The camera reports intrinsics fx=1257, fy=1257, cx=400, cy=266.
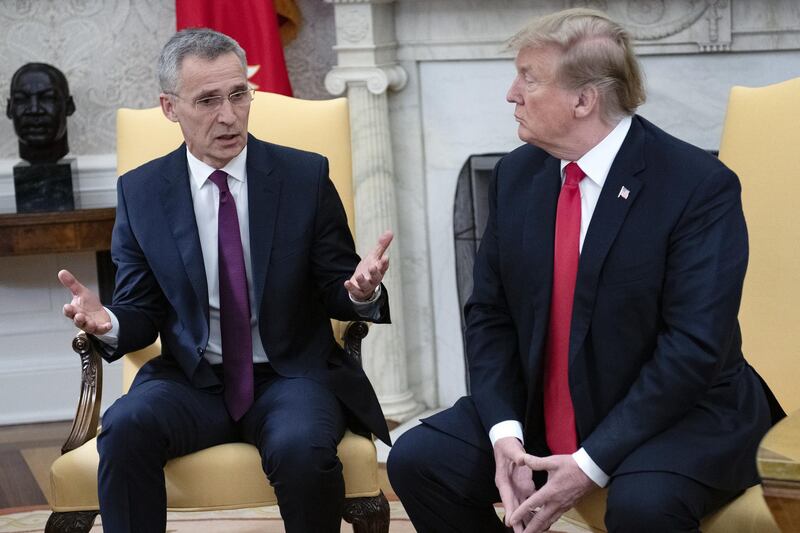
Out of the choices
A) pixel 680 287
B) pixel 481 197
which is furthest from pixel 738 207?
pixel 481 197

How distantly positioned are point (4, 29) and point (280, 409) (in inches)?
99.4

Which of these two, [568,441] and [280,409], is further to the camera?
[280,409]

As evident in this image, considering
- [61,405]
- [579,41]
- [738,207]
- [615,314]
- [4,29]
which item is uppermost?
[4,29]

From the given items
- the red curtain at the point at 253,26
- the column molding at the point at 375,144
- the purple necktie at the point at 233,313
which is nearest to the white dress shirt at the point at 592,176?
the purple necktie at the point at 233,313

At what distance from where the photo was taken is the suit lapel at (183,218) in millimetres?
2729

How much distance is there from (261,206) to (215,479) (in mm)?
609

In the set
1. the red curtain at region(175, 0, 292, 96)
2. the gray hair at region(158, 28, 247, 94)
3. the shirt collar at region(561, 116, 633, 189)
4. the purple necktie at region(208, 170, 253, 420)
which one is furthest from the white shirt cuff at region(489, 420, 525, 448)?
the red curtain at region(175, 0, 292, 96)

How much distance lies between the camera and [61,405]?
15.3 feet

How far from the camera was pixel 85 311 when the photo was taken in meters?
2.59

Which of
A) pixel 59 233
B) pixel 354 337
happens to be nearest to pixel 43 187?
pixel 59 233

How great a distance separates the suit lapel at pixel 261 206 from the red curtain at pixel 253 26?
1.40 m

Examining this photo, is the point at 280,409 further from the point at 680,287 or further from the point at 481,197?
the point at 481,197

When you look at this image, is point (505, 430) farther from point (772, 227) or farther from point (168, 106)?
point (168, 106)

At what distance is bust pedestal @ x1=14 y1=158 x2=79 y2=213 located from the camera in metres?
4.23
